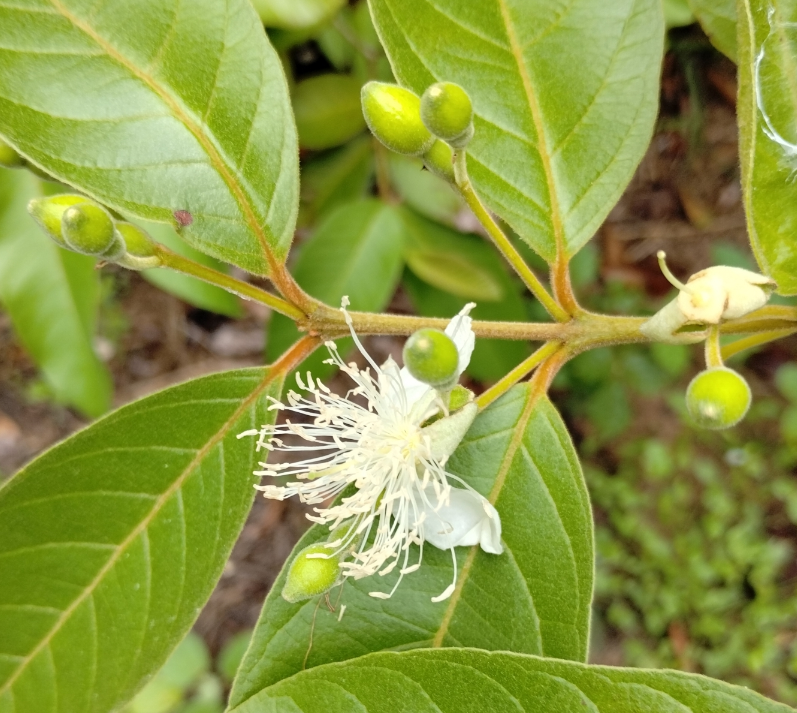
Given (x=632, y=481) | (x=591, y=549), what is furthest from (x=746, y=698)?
(x=632, y=481)

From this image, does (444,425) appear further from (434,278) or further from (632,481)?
(632,481)

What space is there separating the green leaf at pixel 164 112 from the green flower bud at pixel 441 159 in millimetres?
201

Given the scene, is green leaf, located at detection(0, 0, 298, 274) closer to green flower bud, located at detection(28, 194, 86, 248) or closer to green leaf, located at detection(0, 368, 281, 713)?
green flower bud, located at detection(28, 194, 86, 248)

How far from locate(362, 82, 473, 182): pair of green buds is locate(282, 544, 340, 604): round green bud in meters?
0.49

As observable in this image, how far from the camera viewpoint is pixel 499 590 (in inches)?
36.3

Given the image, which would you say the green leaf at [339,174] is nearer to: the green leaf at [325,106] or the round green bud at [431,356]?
the green leaf at [325,106]

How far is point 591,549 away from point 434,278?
3.02ft

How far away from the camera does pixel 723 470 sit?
2.40m

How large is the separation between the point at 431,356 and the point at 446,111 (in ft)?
0.87

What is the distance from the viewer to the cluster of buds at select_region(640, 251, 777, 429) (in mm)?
745

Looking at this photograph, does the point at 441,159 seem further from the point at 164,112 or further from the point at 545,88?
the point at 164,112

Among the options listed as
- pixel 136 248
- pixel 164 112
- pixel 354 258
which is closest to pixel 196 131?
pixel 164 112

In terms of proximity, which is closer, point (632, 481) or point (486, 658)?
point (486, 658)

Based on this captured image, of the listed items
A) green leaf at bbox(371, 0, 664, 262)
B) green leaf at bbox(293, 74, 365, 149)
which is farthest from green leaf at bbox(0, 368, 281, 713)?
green leaf at bbox(293, 74, 365, 149)
